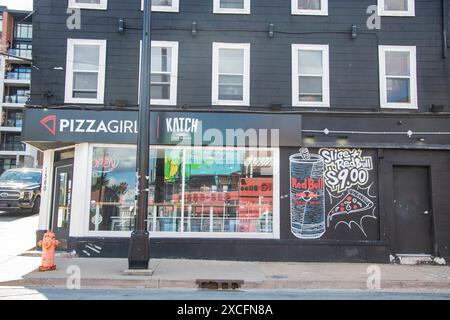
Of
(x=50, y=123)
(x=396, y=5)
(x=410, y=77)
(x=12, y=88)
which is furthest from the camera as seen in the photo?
(x=12, y=88)

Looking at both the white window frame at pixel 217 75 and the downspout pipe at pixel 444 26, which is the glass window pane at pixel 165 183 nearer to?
the white window frame at pixel 217 75

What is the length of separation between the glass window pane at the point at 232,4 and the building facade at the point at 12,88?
44907 mm

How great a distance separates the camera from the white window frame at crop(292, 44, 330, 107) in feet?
40.8

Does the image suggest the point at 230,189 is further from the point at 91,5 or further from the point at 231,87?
the point at 91,5

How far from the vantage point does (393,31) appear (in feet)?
41.9

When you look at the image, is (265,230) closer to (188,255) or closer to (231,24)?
(188,255)

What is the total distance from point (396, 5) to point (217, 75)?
576 cm

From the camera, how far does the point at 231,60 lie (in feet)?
41.7

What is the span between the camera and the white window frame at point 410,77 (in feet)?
41.1

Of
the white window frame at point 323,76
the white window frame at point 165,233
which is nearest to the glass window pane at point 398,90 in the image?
the white window frame at point 323,76

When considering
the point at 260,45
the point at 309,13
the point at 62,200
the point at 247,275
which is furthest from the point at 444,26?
the point at 62,200

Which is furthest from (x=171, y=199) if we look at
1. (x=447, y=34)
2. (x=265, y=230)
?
(x=447, y=34)

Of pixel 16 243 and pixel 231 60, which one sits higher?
pixel 231 60

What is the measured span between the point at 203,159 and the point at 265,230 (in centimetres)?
261
